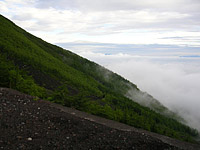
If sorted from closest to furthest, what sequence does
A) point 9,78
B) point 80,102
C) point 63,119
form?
point 63,119, point 9,78, point 80,102

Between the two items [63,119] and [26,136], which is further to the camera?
[63,119]

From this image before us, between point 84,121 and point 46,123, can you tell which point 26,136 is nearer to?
point 46,123

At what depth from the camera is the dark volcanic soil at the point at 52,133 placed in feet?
40.8

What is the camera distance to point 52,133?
13.8 meters

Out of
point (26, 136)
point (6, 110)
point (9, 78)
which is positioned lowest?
point (26, 136)

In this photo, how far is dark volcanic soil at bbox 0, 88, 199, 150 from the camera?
12.4 meters

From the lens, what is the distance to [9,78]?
2377 cm

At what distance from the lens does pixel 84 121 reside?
16812 millimetres

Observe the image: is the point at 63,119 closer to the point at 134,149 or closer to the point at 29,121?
the point at 29,121

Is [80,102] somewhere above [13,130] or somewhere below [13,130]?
above

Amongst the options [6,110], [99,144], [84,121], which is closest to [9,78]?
[6,110]

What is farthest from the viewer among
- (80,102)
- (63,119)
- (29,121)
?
(80,102)

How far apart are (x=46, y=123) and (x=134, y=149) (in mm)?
7023

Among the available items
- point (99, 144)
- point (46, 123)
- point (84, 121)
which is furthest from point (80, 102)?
point (99, 144)
